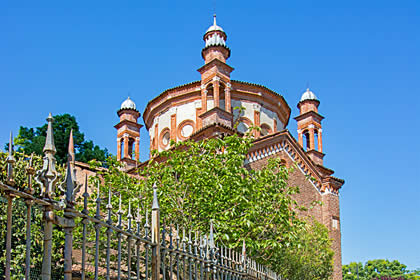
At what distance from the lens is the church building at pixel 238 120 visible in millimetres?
18078

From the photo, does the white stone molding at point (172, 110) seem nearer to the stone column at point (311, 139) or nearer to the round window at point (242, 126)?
the round window at point (242, 126)

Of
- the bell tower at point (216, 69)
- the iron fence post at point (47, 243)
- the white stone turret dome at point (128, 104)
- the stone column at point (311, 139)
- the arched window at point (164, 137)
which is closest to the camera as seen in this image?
the iron fence post at point (47, 243)

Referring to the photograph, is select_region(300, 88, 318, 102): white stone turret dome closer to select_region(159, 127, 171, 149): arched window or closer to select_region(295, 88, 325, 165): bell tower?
select_region(295, 88, 325, 165): bell tower

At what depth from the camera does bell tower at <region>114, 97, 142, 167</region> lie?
23.2m

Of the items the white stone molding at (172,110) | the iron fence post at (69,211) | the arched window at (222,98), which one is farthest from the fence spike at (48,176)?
the white stone molding at (172,110)

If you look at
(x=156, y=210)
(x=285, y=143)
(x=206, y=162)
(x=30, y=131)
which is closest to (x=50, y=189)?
(x=156, y=210)

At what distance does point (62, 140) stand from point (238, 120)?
33.0ft

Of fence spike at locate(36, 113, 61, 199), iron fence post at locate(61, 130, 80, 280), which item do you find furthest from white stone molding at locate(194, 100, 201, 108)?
fence spike at locate(36, 113, 61, 199)

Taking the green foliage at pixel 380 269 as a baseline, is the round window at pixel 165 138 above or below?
above

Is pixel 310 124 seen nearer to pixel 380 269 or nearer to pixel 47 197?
pixel 47 197

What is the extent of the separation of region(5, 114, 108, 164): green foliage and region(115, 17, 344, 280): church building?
10.3ft

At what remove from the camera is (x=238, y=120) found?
64.0ft

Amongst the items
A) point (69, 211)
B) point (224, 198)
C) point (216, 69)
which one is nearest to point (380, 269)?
point (216, 69)

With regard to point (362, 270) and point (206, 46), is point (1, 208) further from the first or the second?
point (362, 270)
